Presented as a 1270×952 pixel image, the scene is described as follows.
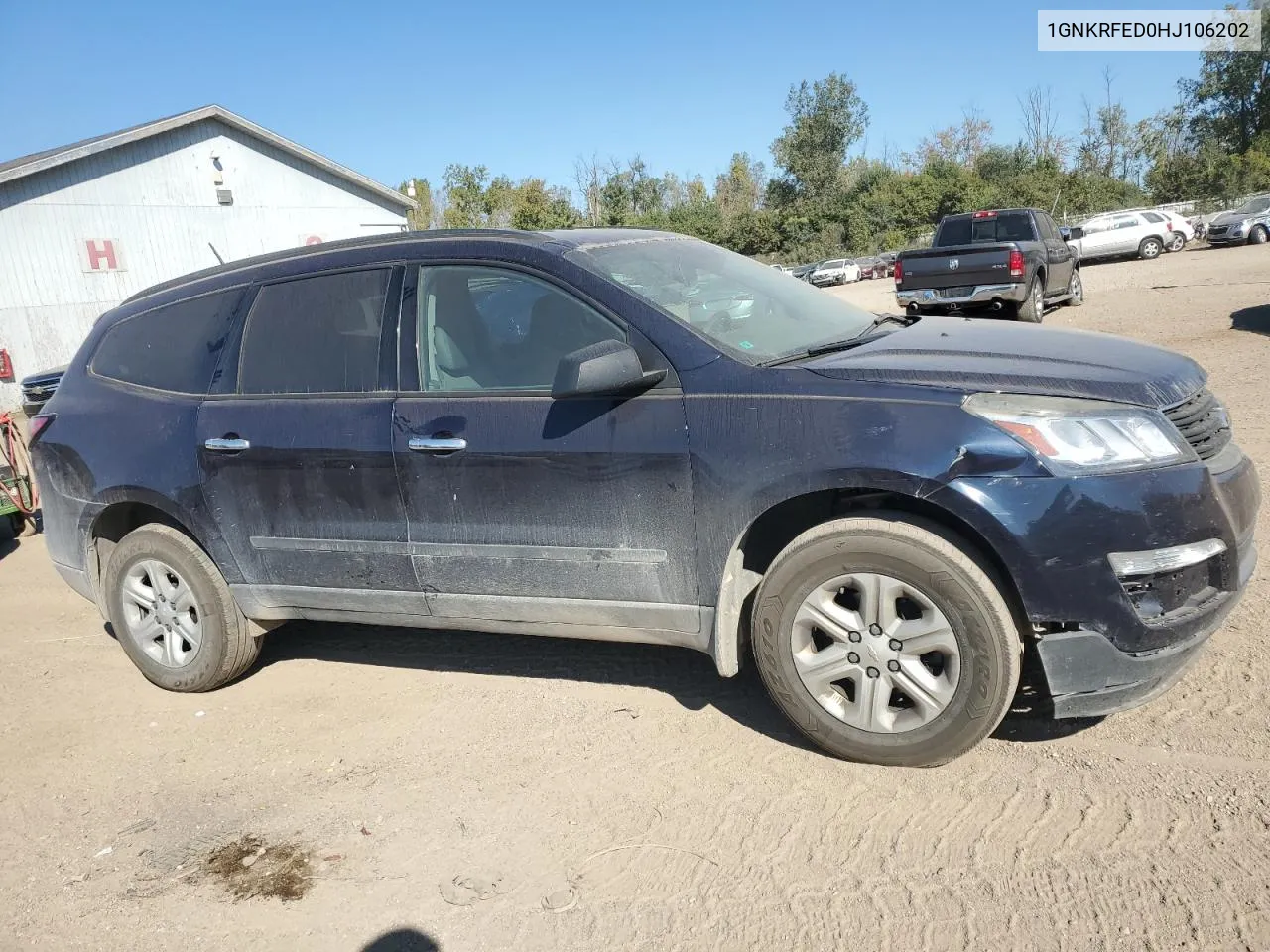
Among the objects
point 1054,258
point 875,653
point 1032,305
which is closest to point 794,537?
point 875,653

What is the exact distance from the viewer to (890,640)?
312cm

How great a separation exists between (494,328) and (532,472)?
25.0 inches

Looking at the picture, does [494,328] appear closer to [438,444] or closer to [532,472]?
[438,444]

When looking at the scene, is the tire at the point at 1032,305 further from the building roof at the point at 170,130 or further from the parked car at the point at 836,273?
the parked car at the point at 836,273

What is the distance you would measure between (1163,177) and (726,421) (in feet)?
181

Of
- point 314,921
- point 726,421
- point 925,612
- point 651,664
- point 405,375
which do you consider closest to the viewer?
point 314,921

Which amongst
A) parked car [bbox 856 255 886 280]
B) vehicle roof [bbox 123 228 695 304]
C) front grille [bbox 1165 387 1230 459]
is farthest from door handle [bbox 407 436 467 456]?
parked car [bbox 856 255 886 280]

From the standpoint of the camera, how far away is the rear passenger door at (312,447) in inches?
153

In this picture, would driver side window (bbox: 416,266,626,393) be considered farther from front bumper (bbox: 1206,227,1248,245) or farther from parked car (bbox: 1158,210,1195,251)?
front bumper (bbox: 1206,227,1248,245)

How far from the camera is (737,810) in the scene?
3.14 metres

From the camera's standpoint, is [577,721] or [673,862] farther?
[577,721]

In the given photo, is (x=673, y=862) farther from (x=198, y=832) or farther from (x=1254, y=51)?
(x=1254, y=51)

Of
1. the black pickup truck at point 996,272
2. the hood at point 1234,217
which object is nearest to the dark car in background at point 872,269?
the hood at point 1234,217

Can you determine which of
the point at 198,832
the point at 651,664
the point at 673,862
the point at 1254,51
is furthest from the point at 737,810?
the point at 1254,51
